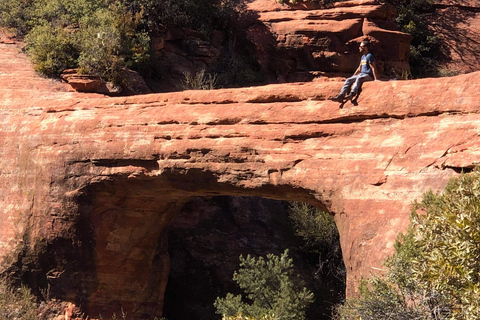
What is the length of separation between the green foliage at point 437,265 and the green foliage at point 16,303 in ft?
21.6

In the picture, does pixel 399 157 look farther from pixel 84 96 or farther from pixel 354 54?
pixel 354 54

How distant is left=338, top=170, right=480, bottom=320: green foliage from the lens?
6.08 metres

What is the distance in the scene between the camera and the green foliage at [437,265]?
6078 millimetres

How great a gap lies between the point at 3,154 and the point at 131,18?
516cm

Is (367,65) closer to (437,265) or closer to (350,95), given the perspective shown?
(350,95)

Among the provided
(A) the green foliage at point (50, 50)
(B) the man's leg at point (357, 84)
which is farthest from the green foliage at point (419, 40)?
(B) the man's leg at point (357, 84)

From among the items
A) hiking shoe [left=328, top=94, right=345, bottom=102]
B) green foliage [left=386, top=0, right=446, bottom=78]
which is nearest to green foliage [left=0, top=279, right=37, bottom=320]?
hiking shoe [left=328, top=94, right=345, bottom=102]

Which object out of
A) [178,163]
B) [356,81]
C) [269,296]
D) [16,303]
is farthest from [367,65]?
[16,303]

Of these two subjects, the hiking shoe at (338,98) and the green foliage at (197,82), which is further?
the green foliage at (197,82)

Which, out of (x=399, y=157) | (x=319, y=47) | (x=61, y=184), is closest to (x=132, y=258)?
(x=61, y=184)

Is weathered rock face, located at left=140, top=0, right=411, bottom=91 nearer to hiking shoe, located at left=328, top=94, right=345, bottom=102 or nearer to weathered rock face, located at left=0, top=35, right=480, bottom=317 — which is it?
weathered rock face, located at left=0, top=35, right=480, bottom=317

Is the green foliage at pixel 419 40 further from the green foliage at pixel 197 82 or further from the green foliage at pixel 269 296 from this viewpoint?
the green foliage at pixel 269 296

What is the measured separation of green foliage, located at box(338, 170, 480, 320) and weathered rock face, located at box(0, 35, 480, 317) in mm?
719

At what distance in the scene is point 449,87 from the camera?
26.3 feet
